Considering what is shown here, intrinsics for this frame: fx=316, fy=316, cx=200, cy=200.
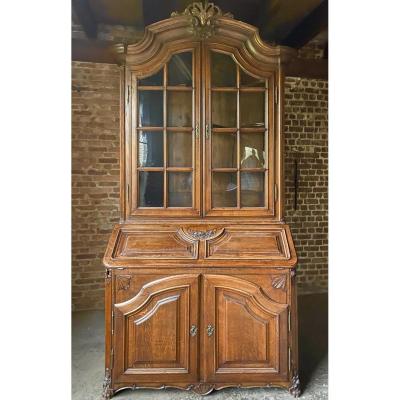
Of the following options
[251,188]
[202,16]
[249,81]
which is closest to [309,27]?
[249,81]

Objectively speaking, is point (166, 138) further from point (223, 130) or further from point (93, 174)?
point (93, 174)

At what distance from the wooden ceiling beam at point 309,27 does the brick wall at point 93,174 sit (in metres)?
1.87

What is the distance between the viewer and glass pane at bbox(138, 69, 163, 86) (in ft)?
6.87

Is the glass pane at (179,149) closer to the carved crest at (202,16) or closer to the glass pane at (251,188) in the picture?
the glass pane at (251,188)

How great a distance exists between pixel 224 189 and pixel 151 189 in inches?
19.4

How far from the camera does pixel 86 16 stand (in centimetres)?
295

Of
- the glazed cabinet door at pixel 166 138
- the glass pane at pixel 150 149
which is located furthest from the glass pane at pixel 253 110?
the glass pane at pixel 150 149

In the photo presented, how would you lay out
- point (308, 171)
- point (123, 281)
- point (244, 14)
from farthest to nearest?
1. point (308, 171)
2. point (244, 14)
3. point (123, 281)

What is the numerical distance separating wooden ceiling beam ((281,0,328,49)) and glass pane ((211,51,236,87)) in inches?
52.0
